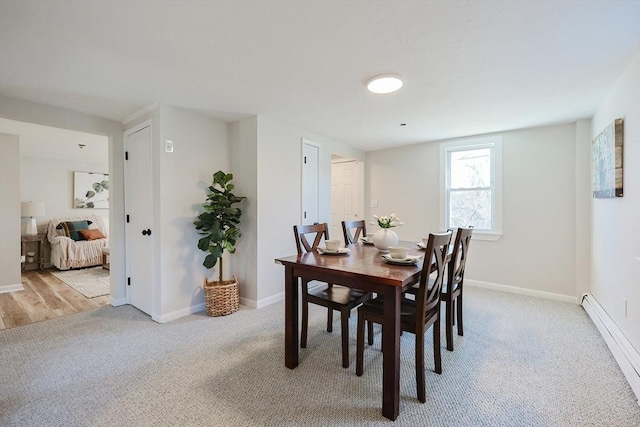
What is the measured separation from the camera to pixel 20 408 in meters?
1.64

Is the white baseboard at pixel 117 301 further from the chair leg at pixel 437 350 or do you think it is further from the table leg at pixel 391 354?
the chair leg at pixel 437 350

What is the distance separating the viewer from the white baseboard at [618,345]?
181 cm

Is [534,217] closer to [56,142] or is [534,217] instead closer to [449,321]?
[449,321]

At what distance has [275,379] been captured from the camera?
1.90m

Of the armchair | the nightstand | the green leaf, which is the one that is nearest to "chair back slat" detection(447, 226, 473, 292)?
the green leaf

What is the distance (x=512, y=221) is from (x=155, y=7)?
14.0 ft

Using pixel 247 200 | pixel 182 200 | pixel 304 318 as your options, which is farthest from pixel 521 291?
pixel 182 200

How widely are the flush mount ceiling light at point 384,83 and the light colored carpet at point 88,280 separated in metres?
4.09

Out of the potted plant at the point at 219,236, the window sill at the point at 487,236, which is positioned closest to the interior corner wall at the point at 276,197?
the potted plant at the point at 219,236

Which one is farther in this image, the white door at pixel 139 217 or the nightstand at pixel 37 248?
the nightstand at pixel 37 248

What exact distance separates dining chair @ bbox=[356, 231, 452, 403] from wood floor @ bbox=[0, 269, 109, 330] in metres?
3.19

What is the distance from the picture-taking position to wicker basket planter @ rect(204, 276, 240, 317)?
9.83 ft

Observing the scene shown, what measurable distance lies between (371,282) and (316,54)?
151cm

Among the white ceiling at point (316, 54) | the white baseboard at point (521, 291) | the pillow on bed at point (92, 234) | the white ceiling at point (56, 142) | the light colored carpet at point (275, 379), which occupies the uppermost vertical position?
the white ceiling at point (56, 142)
